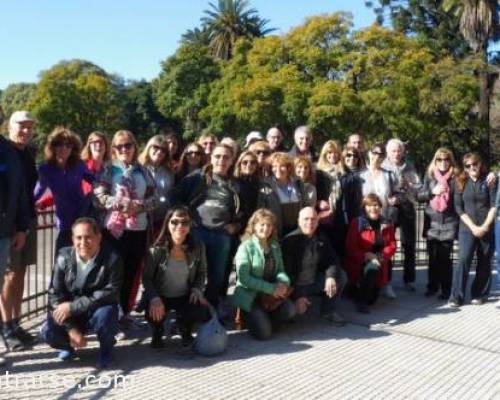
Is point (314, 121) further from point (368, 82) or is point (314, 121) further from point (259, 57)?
point (259, 57)

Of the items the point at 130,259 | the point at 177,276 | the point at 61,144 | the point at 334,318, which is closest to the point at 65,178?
the point at 61,144

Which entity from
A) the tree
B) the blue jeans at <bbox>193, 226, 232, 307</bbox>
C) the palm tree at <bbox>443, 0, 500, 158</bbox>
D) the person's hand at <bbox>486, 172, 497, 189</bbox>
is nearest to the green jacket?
the blue jeans at <bbox>193, 226, 232, 307</bbox>

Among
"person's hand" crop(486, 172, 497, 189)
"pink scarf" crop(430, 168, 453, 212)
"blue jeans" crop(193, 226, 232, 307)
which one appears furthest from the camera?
"pink scarf" crop(430, 168, 453, 212)

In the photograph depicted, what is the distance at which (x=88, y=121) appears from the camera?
46719mm

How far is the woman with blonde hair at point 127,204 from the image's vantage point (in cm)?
532

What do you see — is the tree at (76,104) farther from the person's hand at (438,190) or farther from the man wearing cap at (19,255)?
the man wearing cap at (19,255)

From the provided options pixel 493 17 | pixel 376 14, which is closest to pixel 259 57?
pixel 376 14

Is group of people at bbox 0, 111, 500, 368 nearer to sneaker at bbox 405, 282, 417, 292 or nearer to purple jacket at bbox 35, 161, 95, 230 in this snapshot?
purple jacket at bbox 35, 161, 95, 230

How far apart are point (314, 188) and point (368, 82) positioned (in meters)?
23.5

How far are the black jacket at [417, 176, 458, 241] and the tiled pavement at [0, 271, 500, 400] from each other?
4.32ft

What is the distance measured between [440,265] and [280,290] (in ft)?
8.67

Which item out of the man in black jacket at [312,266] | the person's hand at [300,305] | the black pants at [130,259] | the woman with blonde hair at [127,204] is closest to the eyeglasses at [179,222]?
the woman with blonde hair at [127,204]

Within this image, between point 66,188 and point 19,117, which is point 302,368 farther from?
point 19,117

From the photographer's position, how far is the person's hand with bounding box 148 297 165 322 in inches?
198
